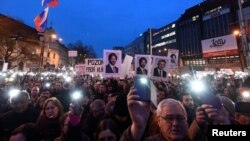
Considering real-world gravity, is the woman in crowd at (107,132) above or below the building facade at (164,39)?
below

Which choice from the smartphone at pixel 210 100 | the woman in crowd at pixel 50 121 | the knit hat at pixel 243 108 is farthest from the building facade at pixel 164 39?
the smartphone at pixel 210 100

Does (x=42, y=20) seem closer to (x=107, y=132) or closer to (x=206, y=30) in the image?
(x=107, y=132)

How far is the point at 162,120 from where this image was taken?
9.78 feet

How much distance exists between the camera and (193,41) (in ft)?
326

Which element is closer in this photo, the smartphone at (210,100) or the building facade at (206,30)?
the smartphone at (210,100)

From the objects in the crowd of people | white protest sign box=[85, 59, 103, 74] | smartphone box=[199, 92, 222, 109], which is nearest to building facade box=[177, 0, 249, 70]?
white protest sign box=[85, 59, 103, 74]

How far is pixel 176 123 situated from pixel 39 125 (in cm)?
262

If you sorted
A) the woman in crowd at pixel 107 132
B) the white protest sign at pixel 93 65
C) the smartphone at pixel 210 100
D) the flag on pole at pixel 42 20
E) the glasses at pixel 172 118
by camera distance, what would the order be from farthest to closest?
1. the flag on pole at pixel 42 20
2. the white protest sign at pixel 93 65
3. the woman in crowd at pixel 107 132
4. the glasses at pixel 172 118
5. the smartphone at pixel 210 100

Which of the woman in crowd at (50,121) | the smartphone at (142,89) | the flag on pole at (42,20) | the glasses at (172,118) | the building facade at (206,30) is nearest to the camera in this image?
the smartphone at (142,89)

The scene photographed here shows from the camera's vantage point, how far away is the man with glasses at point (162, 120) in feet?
9.20

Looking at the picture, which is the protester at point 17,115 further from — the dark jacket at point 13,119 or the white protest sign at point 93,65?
the white protest sign at point 93,65

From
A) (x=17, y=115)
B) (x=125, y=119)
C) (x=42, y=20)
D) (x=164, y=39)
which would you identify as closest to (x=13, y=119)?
(x=17, y=115)

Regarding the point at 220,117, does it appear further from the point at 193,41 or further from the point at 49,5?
the point at 193,41

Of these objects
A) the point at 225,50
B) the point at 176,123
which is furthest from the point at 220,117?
the point at 225,50
